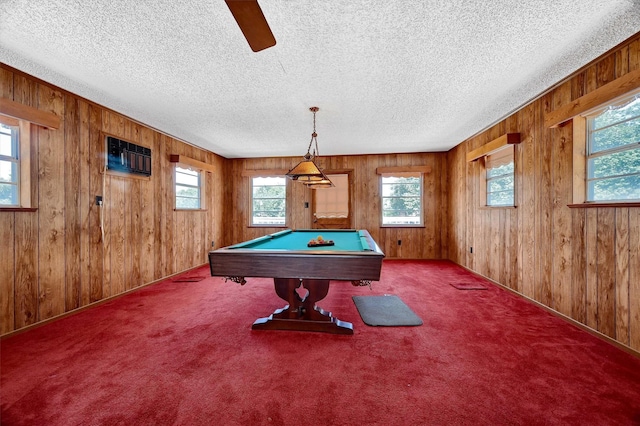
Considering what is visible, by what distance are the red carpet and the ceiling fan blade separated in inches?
80.1

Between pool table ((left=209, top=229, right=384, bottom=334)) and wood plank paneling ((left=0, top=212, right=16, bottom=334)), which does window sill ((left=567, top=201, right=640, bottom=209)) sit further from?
wood plank paneling ((left=0, top=212, right=16, bottom=334))

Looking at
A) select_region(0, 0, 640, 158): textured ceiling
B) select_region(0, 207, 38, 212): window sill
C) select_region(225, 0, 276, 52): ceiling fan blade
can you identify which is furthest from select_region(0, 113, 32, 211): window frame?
select_region(225, 0, 276, 52): ceiling fan blade

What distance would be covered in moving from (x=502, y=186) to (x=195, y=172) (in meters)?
5.43

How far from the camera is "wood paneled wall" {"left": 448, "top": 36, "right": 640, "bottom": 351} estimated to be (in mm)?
1993

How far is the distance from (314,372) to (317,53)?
2.44 meters

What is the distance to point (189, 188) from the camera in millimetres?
4922

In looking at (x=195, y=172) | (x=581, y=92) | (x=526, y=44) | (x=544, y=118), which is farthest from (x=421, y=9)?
(x=195, y=172)

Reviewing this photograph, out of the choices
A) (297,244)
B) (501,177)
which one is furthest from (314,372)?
(501,177)

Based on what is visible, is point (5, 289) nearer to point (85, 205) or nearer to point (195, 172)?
point (85, 205)

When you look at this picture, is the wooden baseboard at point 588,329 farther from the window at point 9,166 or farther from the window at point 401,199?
the window at point 9,166

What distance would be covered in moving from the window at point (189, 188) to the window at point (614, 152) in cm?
554

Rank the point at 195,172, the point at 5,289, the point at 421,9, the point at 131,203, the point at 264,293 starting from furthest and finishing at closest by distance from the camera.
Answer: the point at 195,172, the point at 131,203, the point at 264,293, the point at 5,289, the point at 421,9

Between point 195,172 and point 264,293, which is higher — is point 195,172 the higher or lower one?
the higher one

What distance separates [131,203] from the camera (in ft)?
11.7
